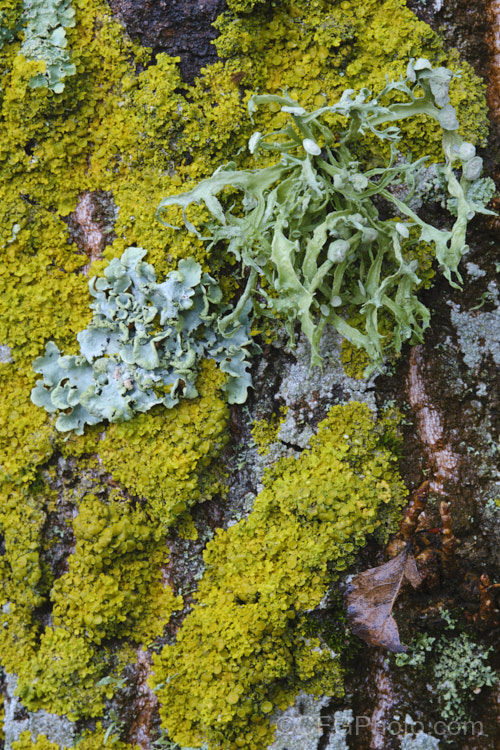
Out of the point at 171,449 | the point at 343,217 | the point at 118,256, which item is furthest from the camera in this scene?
the point at 118,256

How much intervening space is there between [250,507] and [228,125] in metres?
1.65

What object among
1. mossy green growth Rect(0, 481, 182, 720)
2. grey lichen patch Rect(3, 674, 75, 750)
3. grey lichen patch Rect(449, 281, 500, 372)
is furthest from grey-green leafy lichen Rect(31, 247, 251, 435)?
grey lichen patch Rect(3, 674, 75, 750)

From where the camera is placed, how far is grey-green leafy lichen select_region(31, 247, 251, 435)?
249cm

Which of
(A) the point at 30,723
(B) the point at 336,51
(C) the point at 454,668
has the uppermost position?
(B) the point at 336,51

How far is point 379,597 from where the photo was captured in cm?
241

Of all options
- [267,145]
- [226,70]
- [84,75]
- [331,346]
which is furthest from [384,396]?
[84,75]

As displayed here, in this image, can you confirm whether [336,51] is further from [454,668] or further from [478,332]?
[454,668]

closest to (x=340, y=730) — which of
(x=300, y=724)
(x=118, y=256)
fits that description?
(x=300, y=724)

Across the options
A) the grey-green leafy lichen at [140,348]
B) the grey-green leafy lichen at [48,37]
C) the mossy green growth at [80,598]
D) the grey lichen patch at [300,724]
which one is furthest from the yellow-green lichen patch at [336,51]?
the grey lichen patch at [300,724]

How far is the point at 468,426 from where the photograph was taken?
8.31 ft

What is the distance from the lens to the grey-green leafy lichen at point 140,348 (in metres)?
2.49

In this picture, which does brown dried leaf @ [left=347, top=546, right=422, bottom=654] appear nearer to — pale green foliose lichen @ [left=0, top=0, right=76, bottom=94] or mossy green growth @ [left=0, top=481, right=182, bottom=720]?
mossy green growth @ [left=0, top=481, right=182, bottom=720]

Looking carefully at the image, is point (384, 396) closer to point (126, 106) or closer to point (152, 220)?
point (152, 220)

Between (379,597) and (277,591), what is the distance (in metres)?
0.41
